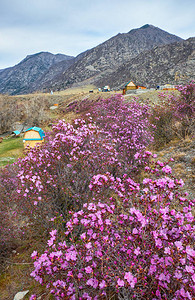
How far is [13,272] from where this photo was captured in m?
4.08

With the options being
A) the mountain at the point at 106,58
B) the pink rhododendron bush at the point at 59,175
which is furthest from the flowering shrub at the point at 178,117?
the mountain at the point at 106,58

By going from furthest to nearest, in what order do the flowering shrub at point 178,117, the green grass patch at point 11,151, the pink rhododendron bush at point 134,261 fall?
the green grass patch at point 11,151, the flowering shrub at point 178,117, the pink rhododendron bush at point 134,261

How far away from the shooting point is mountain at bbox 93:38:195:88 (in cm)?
6172

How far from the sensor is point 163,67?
240 feet

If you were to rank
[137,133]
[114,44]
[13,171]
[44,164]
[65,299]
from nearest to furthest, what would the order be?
[65,299]
[44,164]
[137,133]
[13,171]
[114,44]

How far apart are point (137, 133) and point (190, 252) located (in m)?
6.33

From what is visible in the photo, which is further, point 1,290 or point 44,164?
point 44,164

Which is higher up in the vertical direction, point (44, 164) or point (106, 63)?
point (106, 63)

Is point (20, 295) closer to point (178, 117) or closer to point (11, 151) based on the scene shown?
point (178, 117)

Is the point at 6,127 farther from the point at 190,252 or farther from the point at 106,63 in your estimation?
the point at 106,63

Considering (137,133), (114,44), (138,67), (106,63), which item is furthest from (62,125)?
(114,44)

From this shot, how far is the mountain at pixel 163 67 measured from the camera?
61.7 m

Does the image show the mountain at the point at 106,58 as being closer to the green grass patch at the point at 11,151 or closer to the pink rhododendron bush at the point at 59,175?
the green grass patch at the point at 11,151

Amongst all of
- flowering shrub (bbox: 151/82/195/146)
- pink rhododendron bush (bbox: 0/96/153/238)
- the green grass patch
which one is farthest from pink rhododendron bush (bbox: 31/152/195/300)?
the green grass patch
